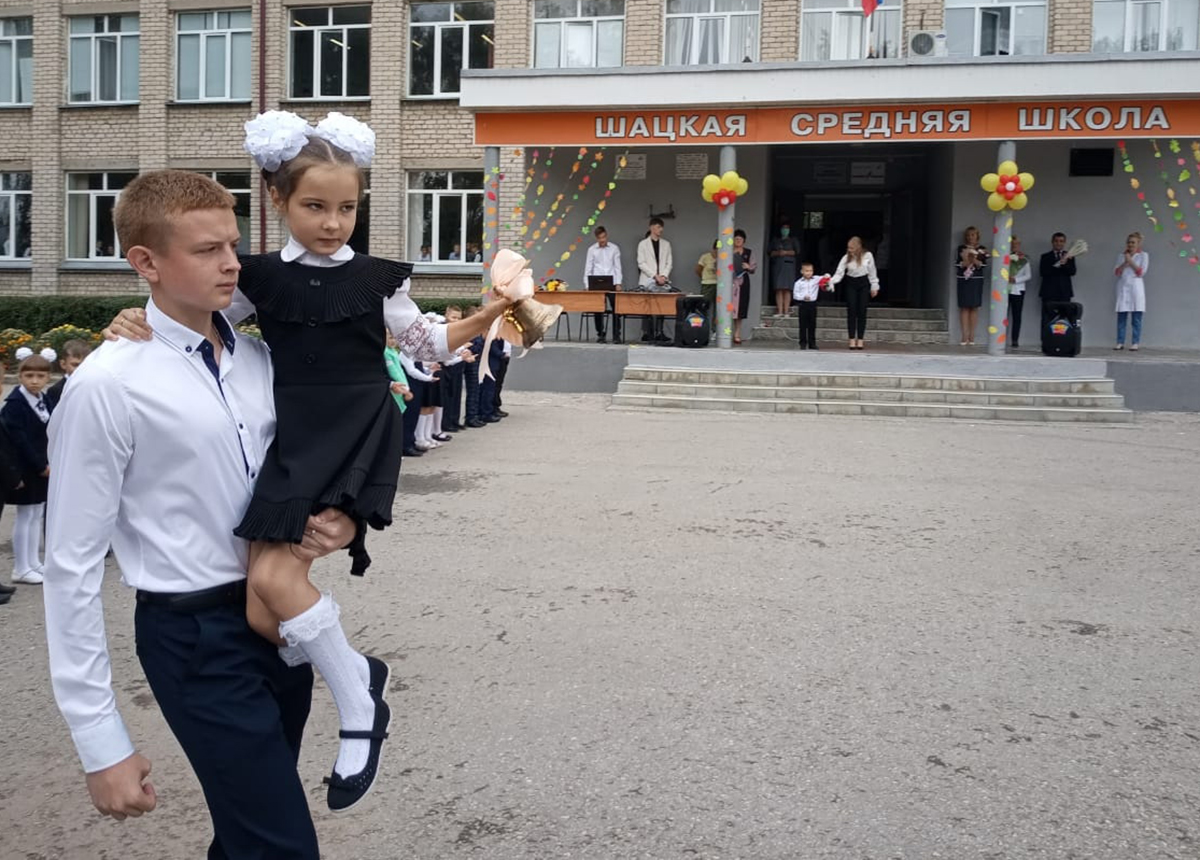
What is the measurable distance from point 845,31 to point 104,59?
1739 cm

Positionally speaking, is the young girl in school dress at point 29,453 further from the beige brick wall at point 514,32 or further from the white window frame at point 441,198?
the beige brick wall at point 514,32

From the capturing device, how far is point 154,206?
93.1 inches

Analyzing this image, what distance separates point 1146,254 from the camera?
19.8 m

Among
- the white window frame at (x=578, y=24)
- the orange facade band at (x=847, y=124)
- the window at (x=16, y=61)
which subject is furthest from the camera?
the window at (x=16, y=61)

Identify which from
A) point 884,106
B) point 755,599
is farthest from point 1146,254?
point 755,599

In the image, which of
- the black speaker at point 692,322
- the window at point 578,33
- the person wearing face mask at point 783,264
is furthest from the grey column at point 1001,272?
the window at point 578,33

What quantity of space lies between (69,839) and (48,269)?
87.6ft

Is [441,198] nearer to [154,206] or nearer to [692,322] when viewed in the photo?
[692,322]

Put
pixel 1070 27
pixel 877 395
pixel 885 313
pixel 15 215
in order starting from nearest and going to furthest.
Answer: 1. pixel 877 395
2. pixel 1070 27
3. pixel 885 313
4. pixel 15 215

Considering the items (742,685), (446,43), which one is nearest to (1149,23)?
(446,43)

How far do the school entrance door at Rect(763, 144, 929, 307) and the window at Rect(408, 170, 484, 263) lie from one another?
6.53m

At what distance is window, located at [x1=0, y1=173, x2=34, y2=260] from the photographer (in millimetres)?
27422

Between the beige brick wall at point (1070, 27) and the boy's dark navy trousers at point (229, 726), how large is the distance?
2220 cm

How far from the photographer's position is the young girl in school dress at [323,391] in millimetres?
2367
